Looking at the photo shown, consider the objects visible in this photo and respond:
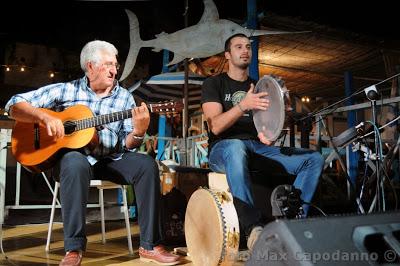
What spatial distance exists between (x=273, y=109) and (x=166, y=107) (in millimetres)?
900

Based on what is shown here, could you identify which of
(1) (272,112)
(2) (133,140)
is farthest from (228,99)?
(2) (133,140)

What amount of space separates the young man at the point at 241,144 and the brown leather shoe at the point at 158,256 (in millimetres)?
624

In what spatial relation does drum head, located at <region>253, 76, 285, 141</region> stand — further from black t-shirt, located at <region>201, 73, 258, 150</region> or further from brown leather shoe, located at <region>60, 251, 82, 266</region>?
brown leather shoe, located at <region>60, 251, 82, 266</region>

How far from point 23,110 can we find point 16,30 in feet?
26.5

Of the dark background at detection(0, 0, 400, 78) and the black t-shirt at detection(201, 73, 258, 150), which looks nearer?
the black t-shirt at detection(201, 73, 258, 150)

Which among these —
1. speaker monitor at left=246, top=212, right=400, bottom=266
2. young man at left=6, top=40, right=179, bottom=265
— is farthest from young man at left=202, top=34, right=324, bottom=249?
speaker monitor at left=246, top=212, right=400, bottom=266

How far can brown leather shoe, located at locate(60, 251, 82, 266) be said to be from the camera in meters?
2.16

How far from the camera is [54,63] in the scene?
12.9 metres

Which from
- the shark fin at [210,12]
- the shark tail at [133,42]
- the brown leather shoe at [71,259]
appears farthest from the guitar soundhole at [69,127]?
the shark tail at [133,42]

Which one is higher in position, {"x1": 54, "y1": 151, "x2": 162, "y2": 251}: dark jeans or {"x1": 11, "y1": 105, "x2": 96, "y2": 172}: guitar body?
{"x1": 11, "y1": 105, "x2": 96, "y2": 172}: guitar body

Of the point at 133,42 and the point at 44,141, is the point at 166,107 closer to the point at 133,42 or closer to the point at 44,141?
the point at 44,141

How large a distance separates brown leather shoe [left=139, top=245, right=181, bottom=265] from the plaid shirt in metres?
0.78

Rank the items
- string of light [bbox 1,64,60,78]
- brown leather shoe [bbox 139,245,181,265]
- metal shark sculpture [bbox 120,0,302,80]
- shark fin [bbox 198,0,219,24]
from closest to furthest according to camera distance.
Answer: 1. brown leather shoe [bbox 139,245,181,265]
2. metal shark sculpture [bbox 120,0,302,80]
3. shark fin [bbox 198,0,219,24]
4. string of light [bbox 1,64,60,78]

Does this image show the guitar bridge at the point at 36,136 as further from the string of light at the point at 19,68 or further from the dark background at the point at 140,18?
the string of light at the point at 19,68
